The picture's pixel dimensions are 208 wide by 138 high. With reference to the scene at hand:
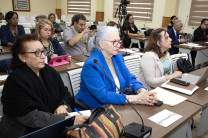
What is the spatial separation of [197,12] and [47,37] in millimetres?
6308

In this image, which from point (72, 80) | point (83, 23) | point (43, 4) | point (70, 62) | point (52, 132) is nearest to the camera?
point (52, 132)

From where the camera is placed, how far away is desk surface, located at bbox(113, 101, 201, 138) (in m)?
1.20

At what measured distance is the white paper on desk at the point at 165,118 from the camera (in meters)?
1.28

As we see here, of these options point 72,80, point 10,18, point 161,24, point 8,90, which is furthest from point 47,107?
point 161,24

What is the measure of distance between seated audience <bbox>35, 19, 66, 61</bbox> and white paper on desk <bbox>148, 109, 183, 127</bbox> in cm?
194

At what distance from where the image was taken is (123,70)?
1.97 m

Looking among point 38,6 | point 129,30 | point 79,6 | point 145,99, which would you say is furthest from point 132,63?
point 38,6

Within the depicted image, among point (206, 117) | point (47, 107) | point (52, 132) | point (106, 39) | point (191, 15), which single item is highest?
point (191, 15)

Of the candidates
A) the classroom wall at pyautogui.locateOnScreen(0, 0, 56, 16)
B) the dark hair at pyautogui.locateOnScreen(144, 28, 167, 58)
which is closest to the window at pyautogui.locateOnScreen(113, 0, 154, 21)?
the classroom wall at pyautogui.locateOnScreen(0, 0, 56, 16)

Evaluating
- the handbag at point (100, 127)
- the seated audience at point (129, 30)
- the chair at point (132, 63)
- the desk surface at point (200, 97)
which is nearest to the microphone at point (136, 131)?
the handbag at point (100, 127)

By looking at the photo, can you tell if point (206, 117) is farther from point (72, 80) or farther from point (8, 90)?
point (8, 90)

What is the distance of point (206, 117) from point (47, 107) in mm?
1609

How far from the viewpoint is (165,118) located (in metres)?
1.33

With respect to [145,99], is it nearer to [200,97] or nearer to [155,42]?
[200,97]
